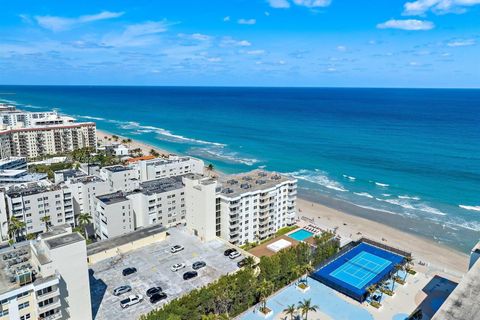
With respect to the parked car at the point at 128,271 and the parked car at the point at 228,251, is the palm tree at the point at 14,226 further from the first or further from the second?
the parked car at the point at 228,251

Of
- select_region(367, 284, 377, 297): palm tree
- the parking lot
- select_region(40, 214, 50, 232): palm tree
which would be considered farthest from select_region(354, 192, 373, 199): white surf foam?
select_region(40, 214, 50, 232): palm tree

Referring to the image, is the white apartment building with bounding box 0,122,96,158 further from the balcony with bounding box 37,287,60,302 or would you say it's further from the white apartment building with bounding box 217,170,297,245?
the balcony with bounding box 37,287,60,302

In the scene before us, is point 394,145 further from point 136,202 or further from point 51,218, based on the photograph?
point 51,218

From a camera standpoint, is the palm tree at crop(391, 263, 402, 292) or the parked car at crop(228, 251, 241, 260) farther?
the palm tree at crop(391, 263, 402, 292)

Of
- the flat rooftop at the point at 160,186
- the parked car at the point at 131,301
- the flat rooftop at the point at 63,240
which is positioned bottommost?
the parked car at the point at 131,301

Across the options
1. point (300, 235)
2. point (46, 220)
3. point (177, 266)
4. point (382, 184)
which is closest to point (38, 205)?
point (46, 220)

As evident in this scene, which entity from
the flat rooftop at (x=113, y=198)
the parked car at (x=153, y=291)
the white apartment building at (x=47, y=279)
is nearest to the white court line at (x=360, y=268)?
the parked car at (x=153, y=291)

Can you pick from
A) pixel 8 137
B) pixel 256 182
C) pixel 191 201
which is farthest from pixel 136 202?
pixel 8 137
